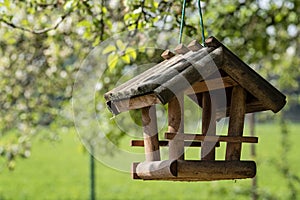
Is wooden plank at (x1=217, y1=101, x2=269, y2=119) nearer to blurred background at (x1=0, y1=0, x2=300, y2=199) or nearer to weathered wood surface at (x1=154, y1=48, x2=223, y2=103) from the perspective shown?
weathered wood surface at (x1=154, y1=48, x2=223, y2=103)

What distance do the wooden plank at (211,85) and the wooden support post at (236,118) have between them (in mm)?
42

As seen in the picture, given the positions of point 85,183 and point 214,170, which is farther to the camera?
point 85,183

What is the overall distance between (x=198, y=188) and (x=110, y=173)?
112 inches

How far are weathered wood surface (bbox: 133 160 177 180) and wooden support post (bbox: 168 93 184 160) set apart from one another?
0.21 ft

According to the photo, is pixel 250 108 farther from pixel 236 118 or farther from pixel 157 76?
pixel 157 76

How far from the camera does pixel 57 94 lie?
7582mm

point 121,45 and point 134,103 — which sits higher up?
point 121,45

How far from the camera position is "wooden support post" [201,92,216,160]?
302 centimetres

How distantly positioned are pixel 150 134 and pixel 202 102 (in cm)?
32

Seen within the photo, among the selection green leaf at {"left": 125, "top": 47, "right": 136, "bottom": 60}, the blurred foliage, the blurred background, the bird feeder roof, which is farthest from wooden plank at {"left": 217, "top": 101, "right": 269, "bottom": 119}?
the blurred foliage

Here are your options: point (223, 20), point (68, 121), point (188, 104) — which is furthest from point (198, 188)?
point (188, 104)

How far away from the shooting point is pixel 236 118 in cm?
310

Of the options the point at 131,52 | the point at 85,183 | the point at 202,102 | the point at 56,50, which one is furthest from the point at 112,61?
the point at 85,183

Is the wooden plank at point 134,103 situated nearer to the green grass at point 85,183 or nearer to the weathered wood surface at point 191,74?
the weathered wood surface at point 191,74
